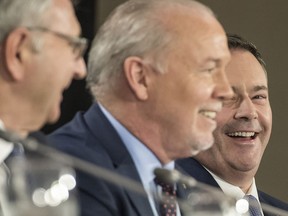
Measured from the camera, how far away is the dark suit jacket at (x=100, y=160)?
1.92 m

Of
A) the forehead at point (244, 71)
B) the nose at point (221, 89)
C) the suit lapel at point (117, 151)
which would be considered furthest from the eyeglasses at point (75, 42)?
the forehead at point (244, 71)

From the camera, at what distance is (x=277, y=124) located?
3775 mm

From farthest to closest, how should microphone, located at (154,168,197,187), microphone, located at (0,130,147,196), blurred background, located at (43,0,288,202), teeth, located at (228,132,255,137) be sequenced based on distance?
blurred background, located at (43,0,288,202)
teeth, located at (228,132,255,137)
microphone, located at (154,168,197,187)
microphone, located at (0,130,147,196)

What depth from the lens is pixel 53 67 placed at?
5.61 feet

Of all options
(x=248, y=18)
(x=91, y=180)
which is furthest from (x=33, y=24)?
(x=248, y=18)

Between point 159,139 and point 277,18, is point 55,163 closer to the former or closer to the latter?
point 159,139

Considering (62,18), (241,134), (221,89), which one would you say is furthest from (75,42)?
(241,134)

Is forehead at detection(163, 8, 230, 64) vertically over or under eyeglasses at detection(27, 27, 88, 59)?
under

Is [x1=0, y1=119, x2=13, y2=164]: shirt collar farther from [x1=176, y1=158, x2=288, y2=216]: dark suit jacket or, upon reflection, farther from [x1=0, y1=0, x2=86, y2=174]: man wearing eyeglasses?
[x1=176, y1=158, x2=288, y2=216]: dark suit jacket

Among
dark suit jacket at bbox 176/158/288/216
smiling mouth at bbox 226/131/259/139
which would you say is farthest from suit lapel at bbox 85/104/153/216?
smiling mouth at bbox 226/131/259/139

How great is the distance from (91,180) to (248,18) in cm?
197

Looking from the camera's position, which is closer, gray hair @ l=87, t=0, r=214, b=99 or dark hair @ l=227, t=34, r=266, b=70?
gray hair @ l=87, t=0, r=214, b=99

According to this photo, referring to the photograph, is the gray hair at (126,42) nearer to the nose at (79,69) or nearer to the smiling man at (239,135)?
the nose at (79,69)

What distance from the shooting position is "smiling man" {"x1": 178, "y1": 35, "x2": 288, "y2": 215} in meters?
2.60
